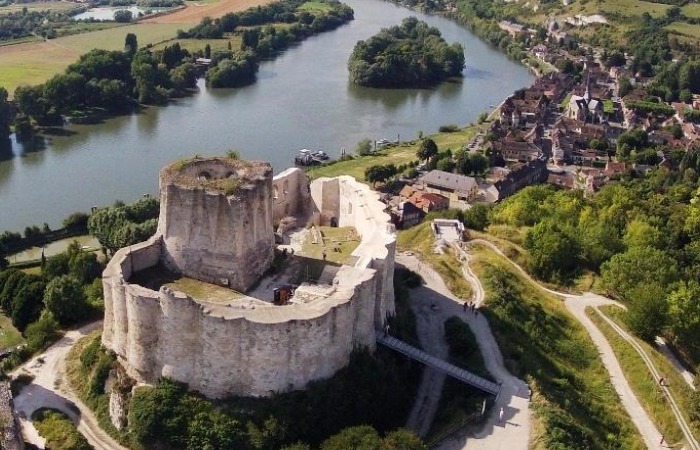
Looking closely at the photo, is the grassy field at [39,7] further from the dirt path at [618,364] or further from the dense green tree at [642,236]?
the dirt path at [618,364]

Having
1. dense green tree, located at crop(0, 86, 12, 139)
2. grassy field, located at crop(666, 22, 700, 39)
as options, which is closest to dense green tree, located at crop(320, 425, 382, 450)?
dense green tree, located at crop(0, 86, 12, 139)

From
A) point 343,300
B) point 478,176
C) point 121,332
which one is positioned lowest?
point 478,176

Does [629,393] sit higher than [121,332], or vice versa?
[121,332]

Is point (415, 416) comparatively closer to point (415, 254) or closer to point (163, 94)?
point (415, 254)

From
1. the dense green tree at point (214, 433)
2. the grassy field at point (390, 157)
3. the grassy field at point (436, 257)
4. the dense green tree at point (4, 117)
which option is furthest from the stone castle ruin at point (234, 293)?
the dense green tree at point (4, 117)

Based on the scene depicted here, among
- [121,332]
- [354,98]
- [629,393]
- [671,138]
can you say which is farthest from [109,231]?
[671,138]

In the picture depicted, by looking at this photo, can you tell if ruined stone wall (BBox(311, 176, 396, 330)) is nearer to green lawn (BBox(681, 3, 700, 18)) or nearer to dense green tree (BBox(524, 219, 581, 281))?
dense green tree (BBox(524, 219, 581, 281))
